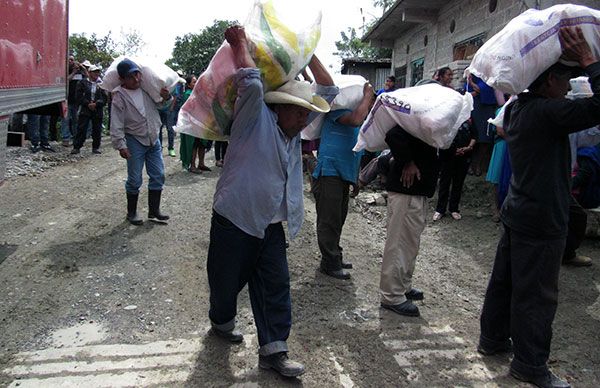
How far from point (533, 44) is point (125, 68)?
4.02 m

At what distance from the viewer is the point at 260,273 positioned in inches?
108

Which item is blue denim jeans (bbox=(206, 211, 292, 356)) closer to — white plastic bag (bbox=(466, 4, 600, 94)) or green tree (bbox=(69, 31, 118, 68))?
white plastic bag (bbox=(466, 4, 600, 94))

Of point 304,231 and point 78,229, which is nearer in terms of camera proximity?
point 78,229

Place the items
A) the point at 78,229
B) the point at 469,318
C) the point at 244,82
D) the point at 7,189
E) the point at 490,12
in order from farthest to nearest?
the point at 490,12
the point at 7,189
the point at 78,229
the point at 469,318
the point at 244,82

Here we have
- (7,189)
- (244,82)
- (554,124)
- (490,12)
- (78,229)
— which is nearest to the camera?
(244,82)

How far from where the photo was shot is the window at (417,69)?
535 inches

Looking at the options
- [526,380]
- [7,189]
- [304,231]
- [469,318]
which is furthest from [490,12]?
[7,189]

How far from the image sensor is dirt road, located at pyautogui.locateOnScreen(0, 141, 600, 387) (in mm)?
2812

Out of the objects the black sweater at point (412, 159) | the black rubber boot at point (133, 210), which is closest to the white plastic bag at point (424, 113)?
the black sweater at point (412, 159)

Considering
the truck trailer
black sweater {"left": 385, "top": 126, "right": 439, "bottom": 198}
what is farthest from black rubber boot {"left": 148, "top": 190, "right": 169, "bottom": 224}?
black sweater {"left": 385, "top": 126, "right": 439, "bottom": 198}

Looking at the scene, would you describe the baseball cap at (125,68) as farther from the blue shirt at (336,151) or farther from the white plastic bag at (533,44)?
the white plastic bag at (533,44)

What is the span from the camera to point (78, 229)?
208 inches

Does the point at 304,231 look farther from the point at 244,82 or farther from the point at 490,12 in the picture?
the point at 490,12

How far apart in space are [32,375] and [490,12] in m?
9.21
